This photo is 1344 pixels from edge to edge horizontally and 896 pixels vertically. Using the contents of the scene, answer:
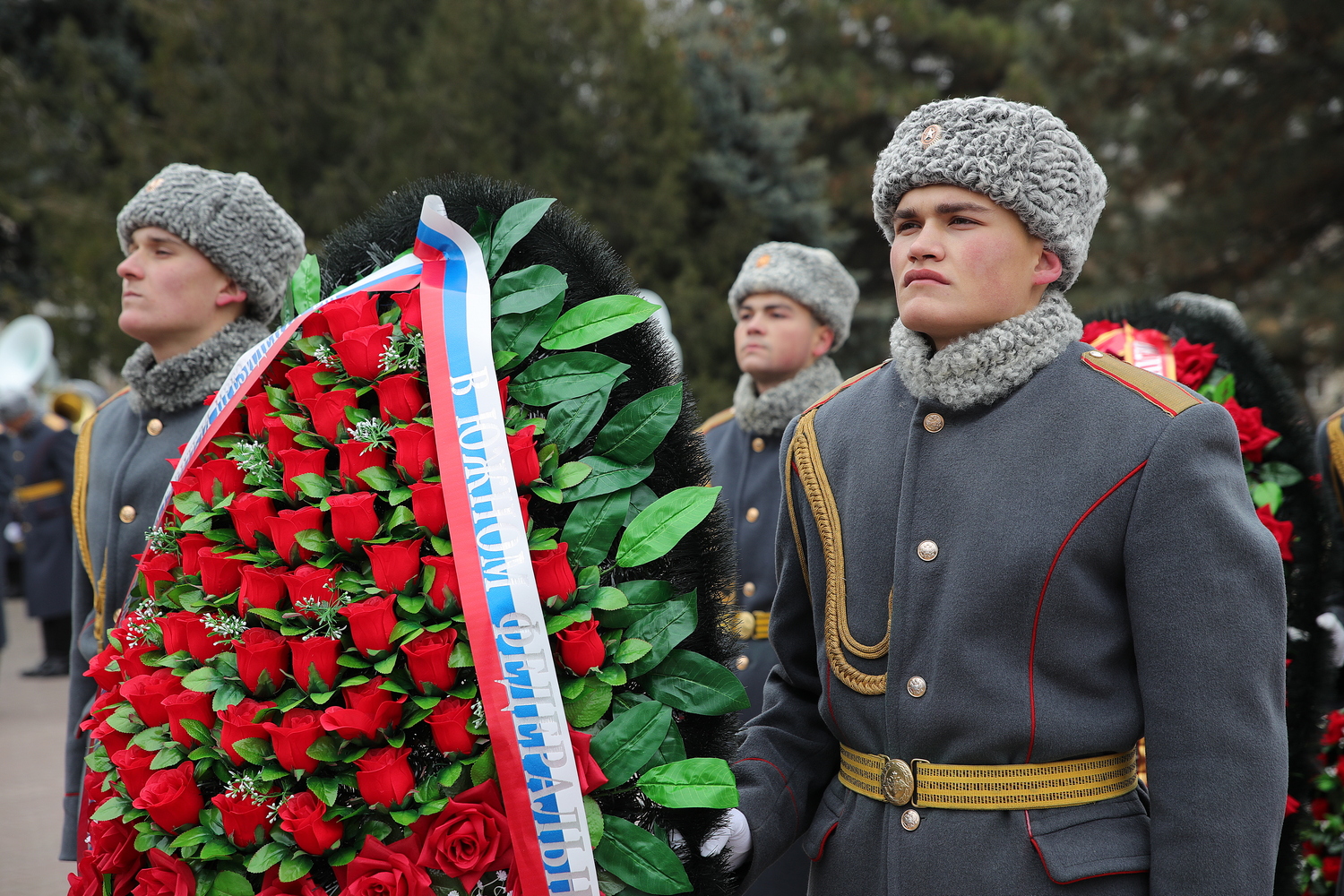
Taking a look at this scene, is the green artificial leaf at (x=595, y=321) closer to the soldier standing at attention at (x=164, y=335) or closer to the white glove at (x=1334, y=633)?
the soldier standing at attention at (x=164, y=335)

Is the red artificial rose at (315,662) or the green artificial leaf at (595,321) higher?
the green artificial leaf at (595,321)

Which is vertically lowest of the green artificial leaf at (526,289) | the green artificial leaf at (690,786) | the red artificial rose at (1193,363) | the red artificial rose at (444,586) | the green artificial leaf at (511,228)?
the green artificial leaf at (690,786)

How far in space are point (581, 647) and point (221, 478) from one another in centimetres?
67

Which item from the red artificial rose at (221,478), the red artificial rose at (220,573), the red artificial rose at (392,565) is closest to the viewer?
the red artificial rose at (392,565)

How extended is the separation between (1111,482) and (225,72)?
503 inches

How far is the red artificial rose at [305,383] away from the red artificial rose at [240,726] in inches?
18.0

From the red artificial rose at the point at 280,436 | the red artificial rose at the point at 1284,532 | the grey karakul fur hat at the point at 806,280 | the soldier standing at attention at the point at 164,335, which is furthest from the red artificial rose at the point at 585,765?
the grey karakul fur hat at the point at 806,280

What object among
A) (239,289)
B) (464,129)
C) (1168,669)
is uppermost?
(464,129)

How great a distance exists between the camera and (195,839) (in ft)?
5.46

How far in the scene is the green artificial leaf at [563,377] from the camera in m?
1.85

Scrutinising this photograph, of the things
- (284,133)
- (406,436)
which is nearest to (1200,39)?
(284,133)

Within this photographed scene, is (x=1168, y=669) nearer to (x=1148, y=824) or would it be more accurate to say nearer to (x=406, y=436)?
(x=1148, y=824)

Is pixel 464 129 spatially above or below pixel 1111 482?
above

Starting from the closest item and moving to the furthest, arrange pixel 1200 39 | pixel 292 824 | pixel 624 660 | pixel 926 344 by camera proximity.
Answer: pixel 292 824
pixel 624 660
pixel 926 344
pixel 1200 39
